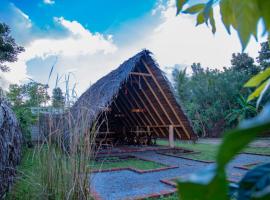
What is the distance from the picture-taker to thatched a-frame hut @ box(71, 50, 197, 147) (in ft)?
25.3

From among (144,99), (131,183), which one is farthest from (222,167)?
(144,99)

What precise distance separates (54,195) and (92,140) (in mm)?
571

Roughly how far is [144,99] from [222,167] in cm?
960

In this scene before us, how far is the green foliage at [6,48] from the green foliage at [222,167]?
1170cm

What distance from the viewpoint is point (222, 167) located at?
0.20 meters

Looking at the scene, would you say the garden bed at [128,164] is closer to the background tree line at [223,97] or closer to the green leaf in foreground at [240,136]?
the green leaf in foreground at [240,136]

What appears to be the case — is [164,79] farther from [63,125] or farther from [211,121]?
[211,121]

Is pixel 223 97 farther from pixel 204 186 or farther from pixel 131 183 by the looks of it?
pixel 204 186

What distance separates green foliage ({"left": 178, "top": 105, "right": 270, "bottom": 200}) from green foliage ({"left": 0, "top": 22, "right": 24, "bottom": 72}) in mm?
11699

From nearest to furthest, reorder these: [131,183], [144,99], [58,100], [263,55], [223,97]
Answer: [58,100]
[131,183]
[144,99]
[263,55]
[223,97]

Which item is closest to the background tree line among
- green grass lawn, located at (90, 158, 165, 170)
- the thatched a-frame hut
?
the thatched a-frame hut

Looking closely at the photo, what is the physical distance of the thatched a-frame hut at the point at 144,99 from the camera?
7703 millimetres

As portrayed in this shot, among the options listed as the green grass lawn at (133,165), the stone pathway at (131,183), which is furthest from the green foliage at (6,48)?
the stone pathway at (131,183)

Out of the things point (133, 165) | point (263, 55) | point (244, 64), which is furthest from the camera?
point (244, 64)
